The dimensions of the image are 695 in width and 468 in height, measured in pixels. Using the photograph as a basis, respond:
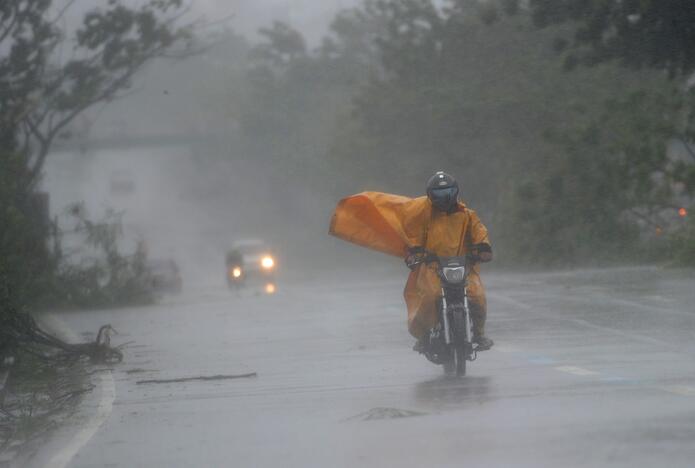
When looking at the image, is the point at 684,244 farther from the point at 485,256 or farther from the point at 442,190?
the point at 442,190

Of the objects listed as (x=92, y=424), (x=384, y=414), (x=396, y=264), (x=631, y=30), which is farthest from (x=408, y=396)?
(x=396, y=264)

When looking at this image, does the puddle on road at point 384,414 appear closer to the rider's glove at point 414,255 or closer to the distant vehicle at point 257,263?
the rider's glove at point 414,255

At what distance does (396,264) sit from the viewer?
66.8m

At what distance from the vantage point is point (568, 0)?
33312 millimetres

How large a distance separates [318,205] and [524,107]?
145 feet

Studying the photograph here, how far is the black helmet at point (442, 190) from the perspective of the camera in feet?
45.8

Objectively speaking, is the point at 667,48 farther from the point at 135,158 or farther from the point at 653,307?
the point at 135,158

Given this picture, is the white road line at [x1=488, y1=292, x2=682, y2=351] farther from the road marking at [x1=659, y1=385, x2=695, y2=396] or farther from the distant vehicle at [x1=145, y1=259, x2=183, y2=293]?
the distant vehicle at [x1=145, y1=259, x2=183, y2=293]

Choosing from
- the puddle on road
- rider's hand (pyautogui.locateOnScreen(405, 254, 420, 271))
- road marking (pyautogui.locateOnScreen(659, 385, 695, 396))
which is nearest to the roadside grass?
the puddle on road

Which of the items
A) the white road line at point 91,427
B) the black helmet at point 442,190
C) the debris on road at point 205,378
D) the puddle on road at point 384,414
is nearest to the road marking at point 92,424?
the white road line at point 91,427

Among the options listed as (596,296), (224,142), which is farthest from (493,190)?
(224,142)

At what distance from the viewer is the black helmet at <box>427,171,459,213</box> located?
13961 mm

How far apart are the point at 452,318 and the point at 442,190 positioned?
119 centimetres

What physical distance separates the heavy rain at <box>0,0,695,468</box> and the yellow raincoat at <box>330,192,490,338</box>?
31mm
